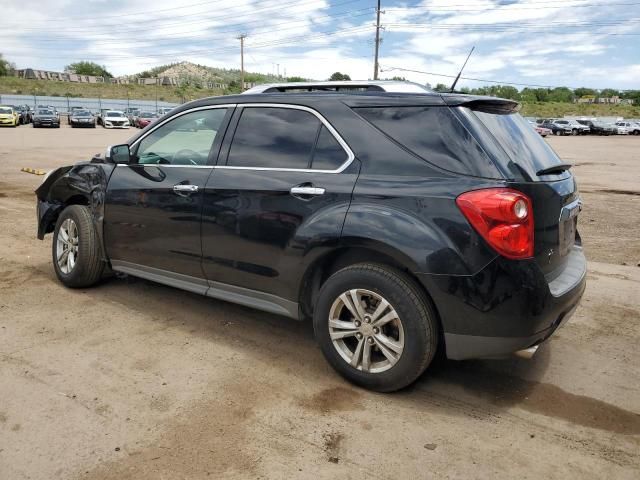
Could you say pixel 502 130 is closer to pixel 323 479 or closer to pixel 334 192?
pixel 334 192

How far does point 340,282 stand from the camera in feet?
10.8

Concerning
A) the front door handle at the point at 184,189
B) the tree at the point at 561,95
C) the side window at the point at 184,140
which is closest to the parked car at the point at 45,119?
the side window at the point at 184,140

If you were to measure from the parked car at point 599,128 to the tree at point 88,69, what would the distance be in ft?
338

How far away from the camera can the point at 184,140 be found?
430cm

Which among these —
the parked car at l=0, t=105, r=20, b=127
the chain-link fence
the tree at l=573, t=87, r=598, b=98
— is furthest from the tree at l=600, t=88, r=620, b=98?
the parked car at l=0, t=105, r=20, b=127

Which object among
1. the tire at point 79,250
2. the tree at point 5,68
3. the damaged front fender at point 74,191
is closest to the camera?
the damaged front fender at point 74,191

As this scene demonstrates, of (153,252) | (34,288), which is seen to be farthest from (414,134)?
(34,288)

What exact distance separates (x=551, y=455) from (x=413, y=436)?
664 mm

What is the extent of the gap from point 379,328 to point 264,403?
782mm

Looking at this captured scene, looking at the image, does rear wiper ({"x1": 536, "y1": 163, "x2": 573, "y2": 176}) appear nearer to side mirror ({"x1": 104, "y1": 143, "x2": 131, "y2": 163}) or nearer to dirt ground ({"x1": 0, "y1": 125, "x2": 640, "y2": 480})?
dirt ground ({"x1": 0, "y1": 125, "x2": 640, "y2": 480})

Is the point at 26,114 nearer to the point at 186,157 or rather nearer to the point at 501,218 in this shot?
the point at 186,157

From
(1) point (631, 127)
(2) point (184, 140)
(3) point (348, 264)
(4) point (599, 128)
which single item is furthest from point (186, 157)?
(1) point (631, 127)

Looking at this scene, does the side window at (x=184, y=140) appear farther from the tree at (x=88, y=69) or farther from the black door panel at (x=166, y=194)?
the tree at (x=88, y=69)

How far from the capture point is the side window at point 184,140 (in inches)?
161
